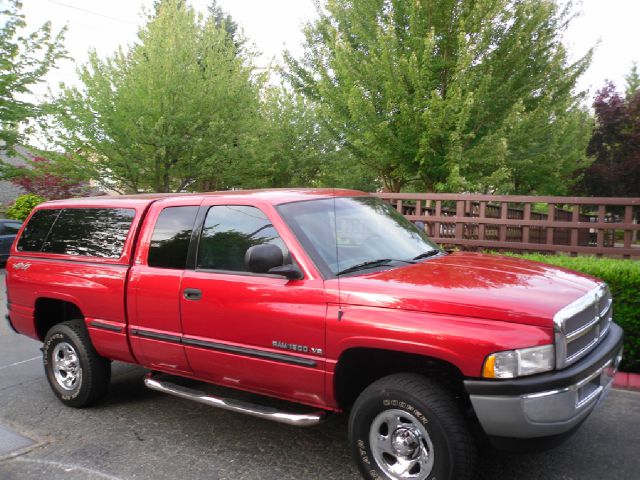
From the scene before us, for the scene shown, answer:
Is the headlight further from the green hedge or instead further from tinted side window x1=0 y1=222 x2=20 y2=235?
tinted side window x1=0 y1=222 x2=20 y2=235

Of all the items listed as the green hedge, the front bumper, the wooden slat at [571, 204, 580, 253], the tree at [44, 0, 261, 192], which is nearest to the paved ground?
the green hedge

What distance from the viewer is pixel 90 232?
16.0ft

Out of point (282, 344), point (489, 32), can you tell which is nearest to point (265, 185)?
point (489, 32)

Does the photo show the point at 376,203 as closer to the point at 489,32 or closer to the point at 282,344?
the point at 282,344

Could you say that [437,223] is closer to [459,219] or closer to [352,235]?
[459,219]

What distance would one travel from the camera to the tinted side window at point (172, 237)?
13.8 ft

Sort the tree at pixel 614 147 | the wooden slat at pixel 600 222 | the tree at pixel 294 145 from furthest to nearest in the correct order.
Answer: the tree at pixel 294 145 < the tree at pixel 614 147 < the wooden slat at pixel 600 222

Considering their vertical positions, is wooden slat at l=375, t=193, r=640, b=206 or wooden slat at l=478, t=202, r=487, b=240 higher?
wooden slat at l=375, t=193, r=640, b=206

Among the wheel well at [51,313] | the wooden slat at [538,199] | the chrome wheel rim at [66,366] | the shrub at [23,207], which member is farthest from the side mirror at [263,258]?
the shrub at [23,207]

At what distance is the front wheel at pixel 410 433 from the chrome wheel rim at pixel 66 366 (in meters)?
2.87

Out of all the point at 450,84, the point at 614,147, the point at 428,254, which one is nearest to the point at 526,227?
the point at 450,84

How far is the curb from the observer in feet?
16.4

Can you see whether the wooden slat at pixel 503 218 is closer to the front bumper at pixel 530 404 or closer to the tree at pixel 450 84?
the tree at pixel 450 84

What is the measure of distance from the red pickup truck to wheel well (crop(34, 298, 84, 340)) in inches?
3.5
